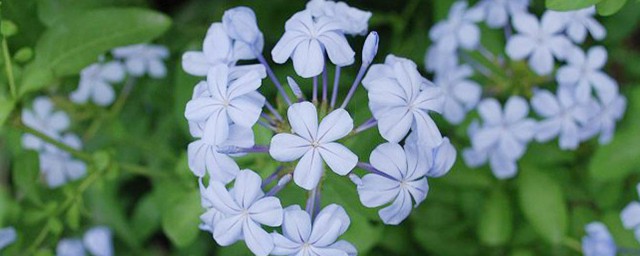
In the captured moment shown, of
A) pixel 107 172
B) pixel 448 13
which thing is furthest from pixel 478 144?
pixel 107 172

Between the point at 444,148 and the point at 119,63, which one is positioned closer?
the point at 444,148

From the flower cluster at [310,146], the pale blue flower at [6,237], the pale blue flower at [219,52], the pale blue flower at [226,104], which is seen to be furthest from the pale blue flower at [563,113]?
the pale blue flower at [6,237]

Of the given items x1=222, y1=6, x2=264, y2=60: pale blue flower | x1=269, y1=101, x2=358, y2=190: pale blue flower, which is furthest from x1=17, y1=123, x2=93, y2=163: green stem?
x1=269, y1=101, x2=358, y2=190: pale blue flower

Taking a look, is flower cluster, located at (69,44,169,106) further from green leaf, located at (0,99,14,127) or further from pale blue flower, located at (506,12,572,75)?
pale blue flower, located at (506,12,572,75)

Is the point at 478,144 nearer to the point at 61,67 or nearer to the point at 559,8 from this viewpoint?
the point at 559,8

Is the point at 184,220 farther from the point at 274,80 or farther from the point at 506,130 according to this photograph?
the point at 506,130

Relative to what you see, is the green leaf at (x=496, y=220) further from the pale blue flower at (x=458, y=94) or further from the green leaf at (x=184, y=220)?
the green leaf at (x=184, y=220)
